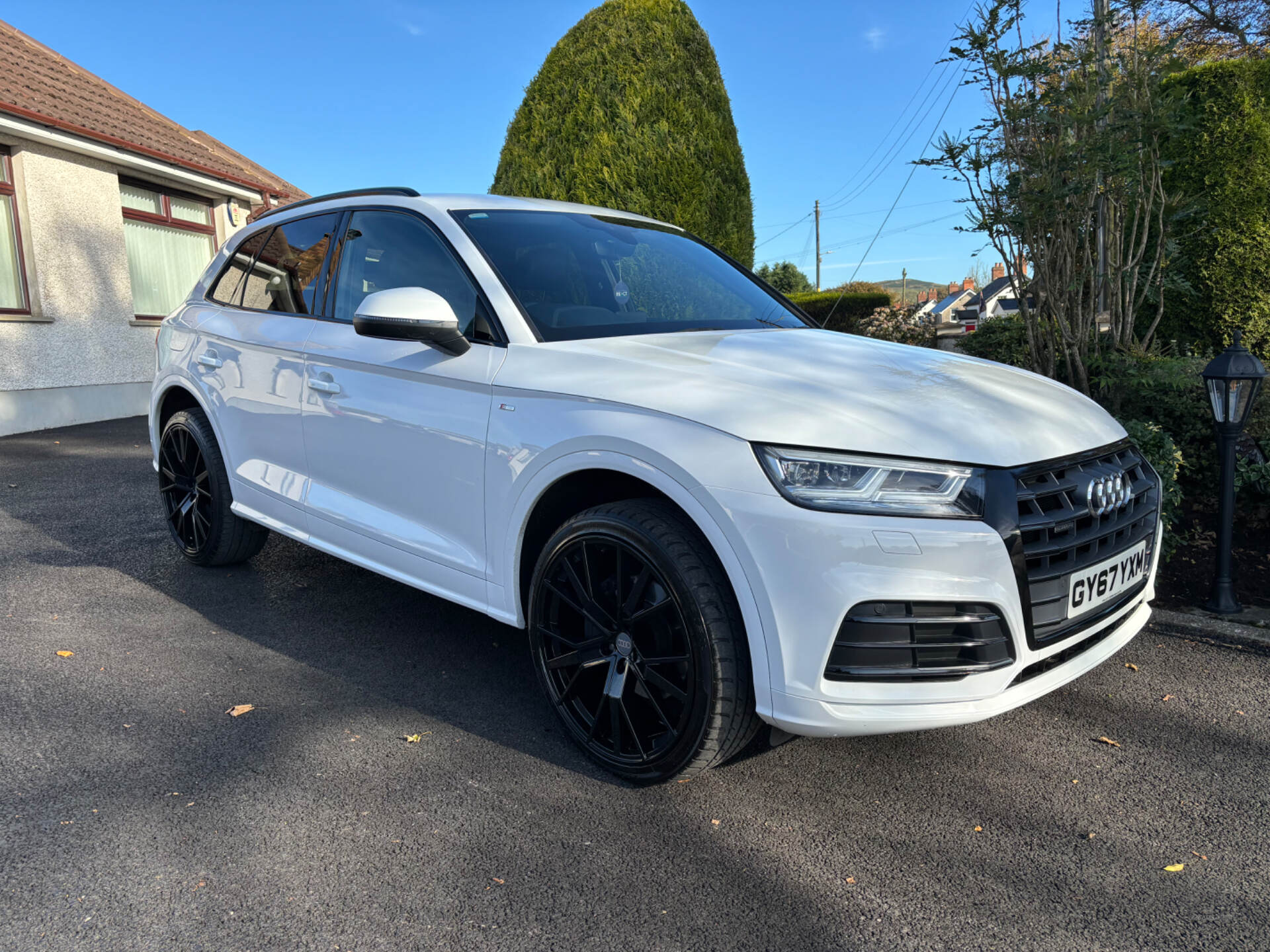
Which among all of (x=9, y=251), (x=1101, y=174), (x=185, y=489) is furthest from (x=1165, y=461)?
(x=9, y=251)

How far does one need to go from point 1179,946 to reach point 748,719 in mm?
1057

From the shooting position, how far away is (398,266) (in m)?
3.49

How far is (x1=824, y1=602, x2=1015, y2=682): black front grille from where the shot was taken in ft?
7.20

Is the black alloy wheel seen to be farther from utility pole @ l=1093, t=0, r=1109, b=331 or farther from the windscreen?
utility pole @ l=1093, t=0, r=1109, b=331

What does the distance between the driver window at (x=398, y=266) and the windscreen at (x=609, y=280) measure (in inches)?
5.6

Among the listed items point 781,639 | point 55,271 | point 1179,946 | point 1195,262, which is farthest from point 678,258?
point 55,271

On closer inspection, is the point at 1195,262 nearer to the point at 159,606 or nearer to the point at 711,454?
the point at 711,454

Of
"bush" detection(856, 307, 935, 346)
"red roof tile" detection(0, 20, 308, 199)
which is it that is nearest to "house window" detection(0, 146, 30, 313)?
"red roof tile" detection(0, 20, 308, 199)

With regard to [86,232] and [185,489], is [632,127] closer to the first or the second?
[185,489]

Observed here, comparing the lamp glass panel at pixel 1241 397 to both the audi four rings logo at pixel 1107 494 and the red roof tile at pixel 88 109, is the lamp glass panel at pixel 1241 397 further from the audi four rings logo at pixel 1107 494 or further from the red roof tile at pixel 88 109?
the red roof tile at pixel 88 109

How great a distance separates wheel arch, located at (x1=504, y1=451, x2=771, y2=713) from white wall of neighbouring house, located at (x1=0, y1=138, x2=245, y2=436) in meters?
9.46

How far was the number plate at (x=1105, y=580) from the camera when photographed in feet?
7.87

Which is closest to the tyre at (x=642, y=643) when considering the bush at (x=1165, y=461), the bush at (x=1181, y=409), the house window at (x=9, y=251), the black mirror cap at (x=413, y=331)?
the black mirror cap at (x=413, y=331)

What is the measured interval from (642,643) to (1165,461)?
10.3ft
